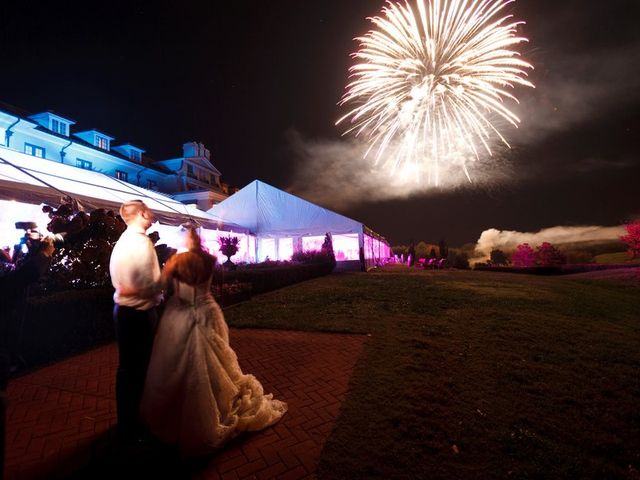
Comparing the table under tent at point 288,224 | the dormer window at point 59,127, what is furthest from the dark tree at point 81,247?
the dormer window at point 59,127

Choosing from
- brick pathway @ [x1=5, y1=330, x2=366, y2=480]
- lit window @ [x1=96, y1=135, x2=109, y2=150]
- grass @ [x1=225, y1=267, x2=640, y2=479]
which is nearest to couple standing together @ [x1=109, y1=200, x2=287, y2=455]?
brick pathway @ [x1=5, y1=330, x2=366, y2=480]

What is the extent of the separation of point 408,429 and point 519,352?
119 inches

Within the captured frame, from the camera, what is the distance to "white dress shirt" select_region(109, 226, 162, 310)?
8.91 feet

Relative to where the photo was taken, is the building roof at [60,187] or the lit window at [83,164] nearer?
the building roof at [60,187]

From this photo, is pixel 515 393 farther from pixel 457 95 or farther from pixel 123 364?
pixel 457 95

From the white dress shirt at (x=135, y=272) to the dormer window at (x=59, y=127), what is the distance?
88.8 ft

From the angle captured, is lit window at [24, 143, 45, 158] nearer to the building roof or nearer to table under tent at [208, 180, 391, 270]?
table under tent at [208, 180, 391, 270]

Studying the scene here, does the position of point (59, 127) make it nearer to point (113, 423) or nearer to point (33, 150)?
point (33, 150)

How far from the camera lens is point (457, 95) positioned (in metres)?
11.7

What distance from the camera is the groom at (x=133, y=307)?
2.72 meters

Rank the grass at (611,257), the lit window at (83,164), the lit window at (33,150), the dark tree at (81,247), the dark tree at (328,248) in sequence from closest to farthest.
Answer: the dark tree at (81,247) → the dark tree at (328,248) → the lit window at (33,150) → the lit window at (83,164) → the grass at (611,257)

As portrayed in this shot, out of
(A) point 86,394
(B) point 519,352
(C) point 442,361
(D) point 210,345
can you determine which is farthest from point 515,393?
(A) point 86,394

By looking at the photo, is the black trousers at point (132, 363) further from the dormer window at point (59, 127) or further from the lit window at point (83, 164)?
the dormer window at point (59, 127)

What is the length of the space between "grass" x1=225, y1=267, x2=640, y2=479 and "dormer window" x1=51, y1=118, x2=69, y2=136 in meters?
24.4
